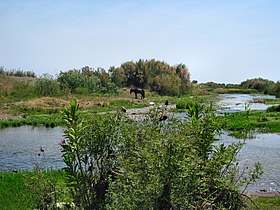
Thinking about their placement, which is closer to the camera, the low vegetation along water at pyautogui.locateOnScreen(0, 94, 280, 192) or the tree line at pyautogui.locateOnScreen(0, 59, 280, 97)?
the low vegetation along water at pyautogui.locateOnScreen(0, 94, 280, 192)

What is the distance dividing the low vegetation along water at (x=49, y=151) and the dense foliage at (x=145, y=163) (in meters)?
5.83

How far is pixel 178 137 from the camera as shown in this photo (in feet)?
14.3

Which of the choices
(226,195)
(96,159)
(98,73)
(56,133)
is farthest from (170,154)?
(98,73)

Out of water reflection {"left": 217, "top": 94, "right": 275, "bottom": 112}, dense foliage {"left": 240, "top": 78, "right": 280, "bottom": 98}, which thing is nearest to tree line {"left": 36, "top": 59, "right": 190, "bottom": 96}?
water reflection {"left": 217, "top": 94, "right": 275, "bottom": 112}

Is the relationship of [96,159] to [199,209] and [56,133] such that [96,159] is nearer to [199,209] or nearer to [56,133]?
[199,209]

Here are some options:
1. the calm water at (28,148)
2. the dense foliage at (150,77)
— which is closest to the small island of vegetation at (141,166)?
the calm water at (28,148)

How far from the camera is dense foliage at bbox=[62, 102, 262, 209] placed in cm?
432

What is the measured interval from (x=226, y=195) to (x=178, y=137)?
1948 millimetres

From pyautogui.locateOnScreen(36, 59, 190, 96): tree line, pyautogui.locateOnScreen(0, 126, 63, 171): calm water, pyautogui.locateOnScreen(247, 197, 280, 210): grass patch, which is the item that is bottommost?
pyautogui.locateOnScreen(0, 126, 63, 171): calm water

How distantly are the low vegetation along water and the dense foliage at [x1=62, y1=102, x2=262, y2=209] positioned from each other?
583 centimetres

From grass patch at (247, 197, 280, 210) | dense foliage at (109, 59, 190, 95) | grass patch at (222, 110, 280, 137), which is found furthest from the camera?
dense foliage at (109, 59, 190, 95)

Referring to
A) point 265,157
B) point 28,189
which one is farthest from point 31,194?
point 265,157

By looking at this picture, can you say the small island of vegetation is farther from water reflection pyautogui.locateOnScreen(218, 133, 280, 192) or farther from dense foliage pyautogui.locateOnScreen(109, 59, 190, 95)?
dense foliage pyautogui.locateOnScreen(109, 59, 190, 95)

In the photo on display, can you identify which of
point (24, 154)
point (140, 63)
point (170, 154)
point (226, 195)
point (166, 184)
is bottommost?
point (24, 154)
